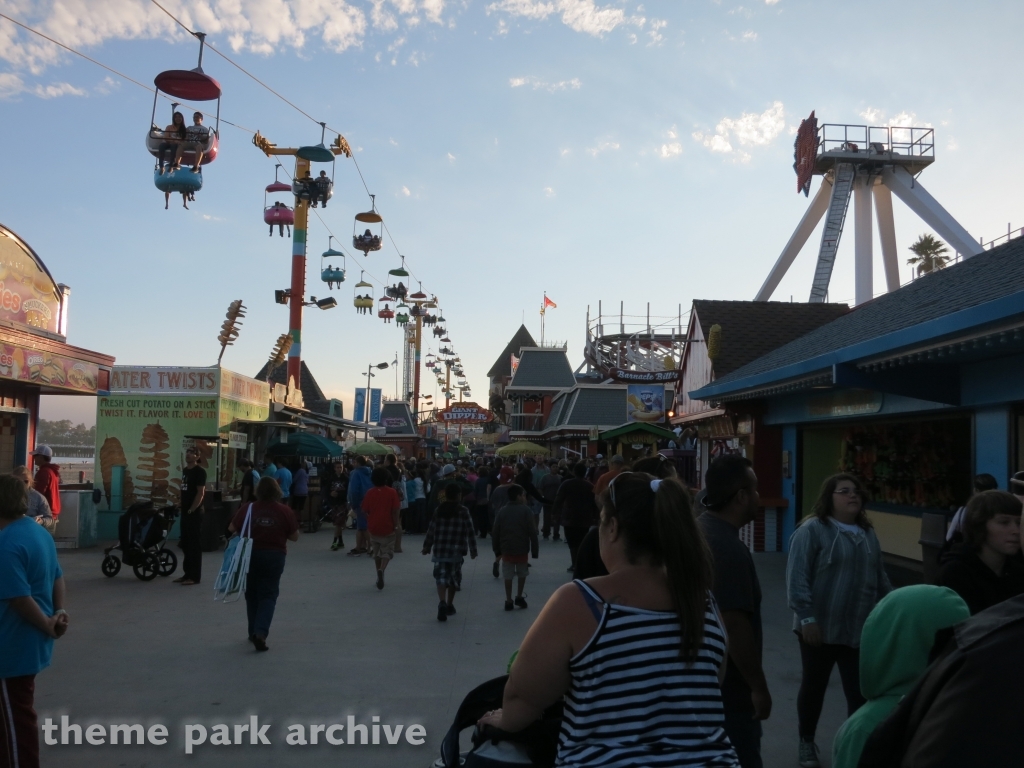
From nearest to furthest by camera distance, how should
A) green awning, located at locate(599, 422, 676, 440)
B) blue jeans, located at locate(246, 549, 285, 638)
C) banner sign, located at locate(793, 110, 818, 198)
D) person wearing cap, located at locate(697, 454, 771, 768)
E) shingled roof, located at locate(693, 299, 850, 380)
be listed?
1. person wearing cap, located at locate(697, 454, 771, 768)
2. blue jeans, located at locate(246, 549, 285, 638)
3. green awning, located at locate(599, 422, 676, 440)
4. shingled roof, located at locate(693, 299, 850, 380)
5. banner sign, located at locate(793, 110, 818, 198)

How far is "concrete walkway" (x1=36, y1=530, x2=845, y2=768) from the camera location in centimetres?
560

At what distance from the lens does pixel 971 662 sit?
1641 mm

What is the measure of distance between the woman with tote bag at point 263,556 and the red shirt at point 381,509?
317 cm

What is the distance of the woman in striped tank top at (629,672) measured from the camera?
2.28 meters

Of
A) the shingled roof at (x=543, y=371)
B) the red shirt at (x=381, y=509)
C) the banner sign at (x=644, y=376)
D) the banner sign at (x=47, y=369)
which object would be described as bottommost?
the red shirt at (x=381, y=509)

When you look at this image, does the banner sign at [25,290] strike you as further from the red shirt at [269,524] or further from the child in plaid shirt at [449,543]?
the child in plaid shirt at [449,543]

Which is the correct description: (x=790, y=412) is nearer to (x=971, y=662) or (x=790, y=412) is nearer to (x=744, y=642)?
(x=744, y=642)

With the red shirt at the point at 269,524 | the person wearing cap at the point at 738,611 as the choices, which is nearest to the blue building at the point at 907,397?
the person wearing cap at the point at 738,611

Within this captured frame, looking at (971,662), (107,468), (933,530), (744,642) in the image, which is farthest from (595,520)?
(107,468)

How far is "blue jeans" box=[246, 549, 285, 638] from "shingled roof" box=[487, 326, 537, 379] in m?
80.3

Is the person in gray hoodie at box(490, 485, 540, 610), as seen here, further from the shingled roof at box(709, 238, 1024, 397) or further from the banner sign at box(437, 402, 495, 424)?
the banner sign at box(437, 402, 495, 424)

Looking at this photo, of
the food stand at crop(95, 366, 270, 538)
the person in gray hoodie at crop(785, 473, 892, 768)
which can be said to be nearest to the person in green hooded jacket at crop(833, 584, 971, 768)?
the person in gray hoodie at crop(785, 473, 892, 768)

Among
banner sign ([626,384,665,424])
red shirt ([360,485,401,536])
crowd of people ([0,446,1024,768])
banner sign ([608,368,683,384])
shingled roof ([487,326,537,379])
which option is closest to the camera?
crowd of people ([0,446,1024,768])

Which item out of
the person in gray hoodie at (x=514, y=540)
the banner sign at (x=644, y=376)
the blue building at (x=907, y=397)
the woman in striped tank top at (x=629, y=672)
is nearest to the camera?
the woman in striped tank top at (x=629, y=672)
